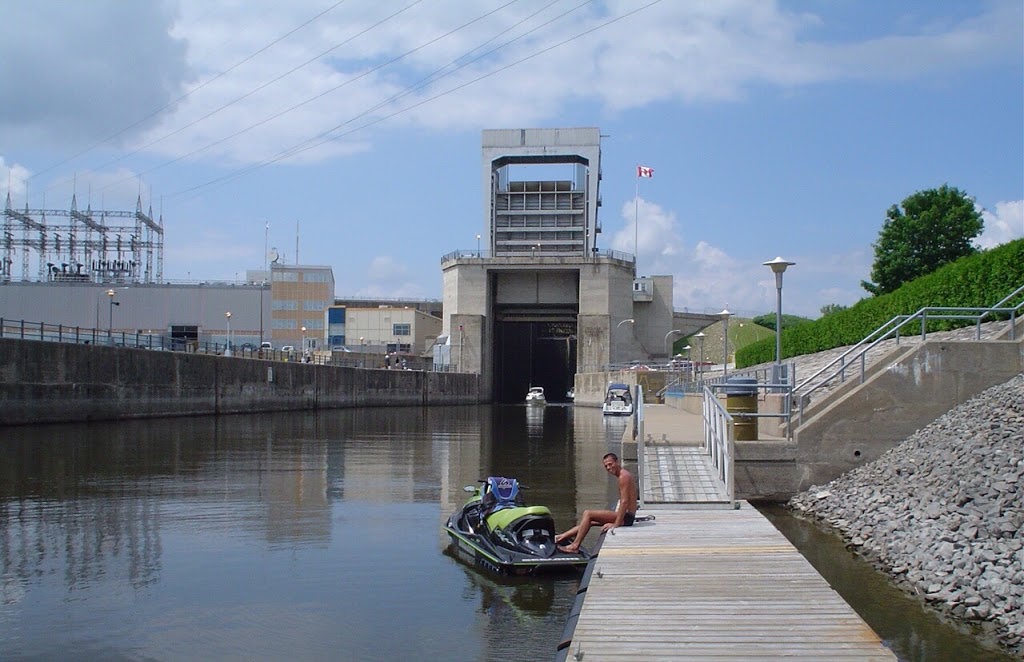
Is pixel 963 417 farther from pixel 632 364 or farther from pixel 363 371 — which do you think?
pixel 632 364

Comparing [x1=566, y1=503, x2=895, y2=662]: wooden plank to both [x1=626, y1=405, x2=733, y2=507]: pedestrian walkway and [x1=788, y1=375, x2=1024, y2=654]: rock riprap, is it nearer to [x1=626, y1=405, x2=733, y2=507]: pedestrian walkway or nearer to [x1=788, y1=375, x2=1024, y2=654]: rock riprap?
[x1=788, y1=375, x2=1024, y2=654]: rock riprap

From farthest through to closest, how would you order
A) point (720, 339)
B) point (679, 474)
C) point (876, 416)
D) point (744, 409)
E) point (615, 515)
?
point (720, 339) → point (744, 409) → point (876, 416) → point (679, 474) → point (615, 515)

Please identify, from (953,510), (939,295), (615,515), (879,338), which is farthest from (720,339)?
(615,515)

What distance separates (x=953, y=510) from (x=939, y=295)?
67.6ft

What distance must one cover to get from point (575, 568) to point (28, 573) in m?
6.41

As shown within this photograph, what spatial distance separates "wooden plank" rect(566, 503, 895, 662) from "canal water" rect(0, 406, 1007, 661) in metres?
1.05

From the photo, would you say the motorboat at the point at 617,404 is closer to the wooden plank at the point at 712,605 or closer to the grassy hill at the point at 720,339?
the wooden plank at the point at 712,605

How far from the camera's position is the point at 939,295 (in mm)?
30844

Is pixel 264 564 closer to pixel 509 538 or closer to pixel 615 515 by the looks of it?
pixel 509 538

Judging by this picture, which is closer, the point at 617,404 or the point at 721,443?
the point at 721,443

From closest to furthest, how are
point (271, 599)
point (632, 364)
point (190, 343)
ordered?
point (271, 599) < point (190, 343) < point (632, 364)

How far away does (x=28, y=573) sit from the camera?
1151cm

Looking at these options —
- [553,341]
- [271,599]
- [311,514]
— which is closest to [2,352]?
[311,514]

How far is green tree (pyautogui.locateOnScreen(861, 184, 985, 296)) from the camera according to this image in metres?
53.7
